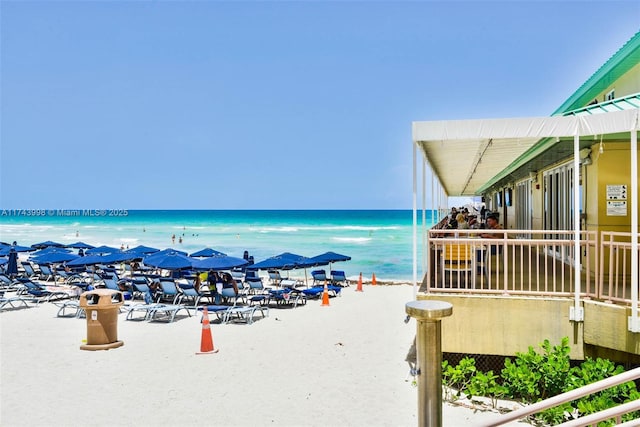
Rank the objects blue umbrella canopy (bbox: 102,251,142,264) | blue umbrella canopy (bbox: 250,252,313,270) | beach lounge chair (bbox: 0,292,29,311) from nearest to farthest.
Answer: beach lounge chair (bbox: 0,292,29,311) → blue umbrella canopy (bbox: 250,252,313,270) → blue umbrella canopy (bbox: 102,251,142,264)

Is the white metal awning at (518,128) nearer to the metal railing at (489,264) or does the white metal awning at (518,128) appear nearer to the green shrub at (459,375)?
the metal railing at (489,264)

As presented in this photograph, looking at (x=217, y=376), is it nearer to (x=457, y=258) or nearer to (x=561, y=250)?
(x=457, y=258)

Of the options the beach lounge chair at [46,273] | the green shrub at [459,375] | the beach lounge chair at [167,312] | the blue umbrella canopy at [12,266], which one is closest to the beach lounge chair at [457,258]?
the green shrub at [459,375]

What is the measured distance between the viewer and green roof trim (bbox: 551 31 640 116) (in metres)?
9.65

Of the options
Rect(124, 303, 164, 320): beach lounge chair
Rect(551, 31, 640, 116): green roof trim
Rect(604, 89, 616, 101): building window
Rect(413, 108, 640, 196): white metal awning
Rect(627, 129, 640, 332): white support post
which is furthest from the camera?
Rect(124, 303, 164, 320): beach lounge chair

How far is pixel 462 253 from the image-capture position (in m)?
8.28

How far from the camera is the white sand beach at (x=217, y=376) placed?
6953 mm

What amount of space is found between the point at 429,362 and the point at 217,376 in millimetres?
6045

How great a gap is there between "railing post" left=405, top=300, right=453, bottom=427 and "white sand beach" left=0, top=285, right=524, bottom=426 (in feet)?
4.93

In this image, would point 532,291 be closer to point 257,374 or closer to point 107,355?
point 257,374

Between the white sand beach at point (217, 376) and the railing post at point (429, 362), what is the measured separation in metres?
1.50

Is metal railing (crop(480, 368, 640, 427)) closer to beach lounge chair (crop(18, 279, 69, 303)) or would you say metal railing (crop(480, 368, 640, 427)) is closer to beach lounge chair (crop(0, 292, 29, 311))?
beach lounge chair (crop(0, 292, 29, 311))

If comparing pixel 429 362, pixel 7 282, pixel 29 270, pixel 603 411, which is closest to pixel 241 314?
pixel 7 282

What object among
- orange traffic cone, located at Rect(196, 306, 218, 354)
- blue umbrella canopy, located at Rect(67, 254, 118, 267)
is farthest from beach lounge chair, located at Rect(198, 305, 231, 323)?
blue umbrella canopy, located at Rect(67, 254, 118, 267)
